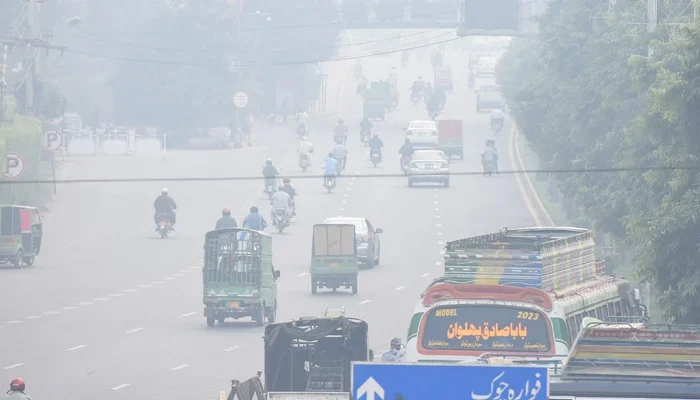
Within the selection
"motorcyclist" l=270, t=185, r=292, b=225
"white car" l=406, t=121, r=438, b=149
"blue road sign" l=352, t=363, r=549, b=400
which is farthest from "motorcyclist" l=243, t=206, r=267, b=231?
"blue road sign" l=352, t=363, r=549, b=400

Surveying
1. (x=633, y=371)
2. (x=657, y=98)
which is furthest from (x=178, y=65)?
(x=633, y=371)

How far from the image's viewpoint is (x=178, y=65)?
8169cm

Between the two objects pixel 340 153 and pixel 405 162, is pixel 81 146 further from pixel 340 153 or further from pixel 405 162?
pixel 405 162

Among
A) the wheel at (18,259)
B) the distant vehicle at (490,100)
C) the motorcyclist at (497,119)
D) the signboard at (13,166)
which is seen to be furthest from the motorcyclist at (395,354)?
the distant vehicle at (490,100)

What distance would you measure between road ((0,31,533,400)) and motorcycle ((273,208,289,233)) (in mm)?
413

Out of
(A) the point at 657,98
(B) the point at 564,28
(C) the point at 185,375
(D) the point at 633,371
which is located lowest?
(C) the point at 185,375

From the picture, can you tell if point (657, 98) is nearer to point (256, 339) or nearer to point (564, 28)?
point (256, 339)

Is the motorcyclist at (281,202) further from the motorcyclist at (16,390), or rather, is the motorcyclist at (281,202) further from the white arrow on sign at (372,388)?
the white arrow on sign at (372,388)

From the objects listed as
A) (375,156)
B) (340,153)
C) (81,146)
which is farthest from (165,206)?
(81,146)

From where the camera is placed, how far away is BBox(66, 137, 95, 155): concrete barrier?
2778 inches

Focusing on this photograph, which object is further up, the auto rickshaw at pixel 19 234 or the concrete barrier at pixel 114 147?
the concrete barrier at pixel 114 147

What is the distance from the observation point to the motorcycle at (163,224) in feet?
148

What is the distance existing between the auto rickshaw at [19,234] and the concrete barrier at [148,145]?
32886 mm

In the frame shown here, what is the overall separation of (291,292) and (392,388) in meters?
27.9
